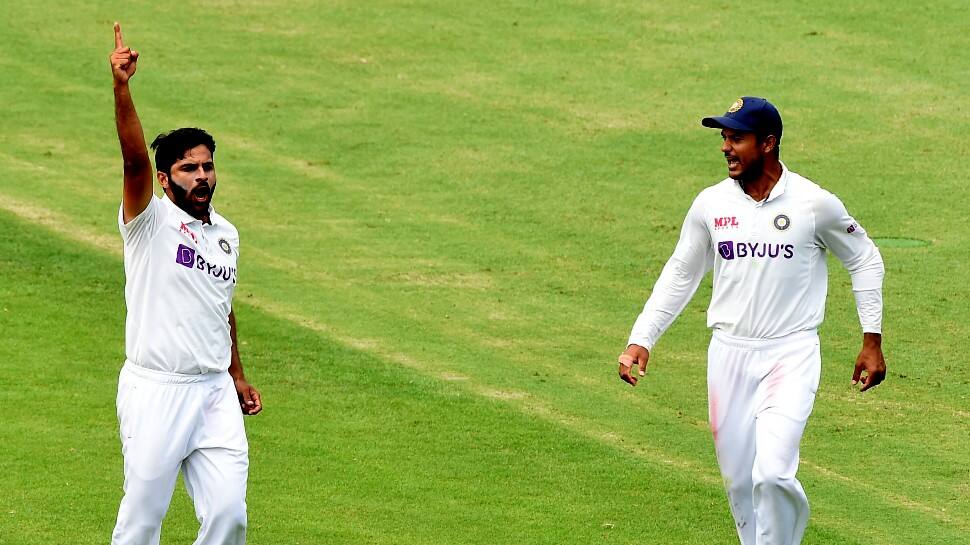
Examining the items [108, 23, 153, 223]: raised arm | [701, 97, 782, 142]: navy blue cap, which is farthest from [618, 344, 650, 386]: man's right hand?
[108, 23, 153, 223]: raised arm

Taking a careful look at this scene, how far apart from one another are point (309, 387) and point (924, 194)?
26.7 feet

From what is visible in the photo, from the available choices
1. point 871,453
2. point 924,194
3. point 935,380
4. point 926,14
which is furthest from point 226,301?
point 926,14

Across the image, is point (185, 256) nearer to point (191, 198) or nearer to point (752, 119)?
point (191, 198)

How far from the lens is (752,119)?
27.6 feet

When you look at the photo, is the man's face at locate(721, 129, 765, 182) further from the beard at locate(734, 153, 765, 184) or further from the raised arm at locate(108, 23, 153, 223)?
the raised arm at locate(108, 23, 153, 223)

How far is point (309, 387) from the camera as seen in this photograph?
12.3 meters

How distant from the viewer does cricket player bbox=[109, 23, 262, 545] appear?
295 inches

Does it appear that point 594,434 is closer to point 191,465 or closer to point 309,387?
point 309,387

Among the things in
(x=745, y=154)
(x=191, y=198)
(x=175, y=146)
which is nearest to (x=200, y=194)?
(x=191, y=198)

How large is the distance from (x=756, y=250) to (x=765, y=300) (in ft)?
0.86

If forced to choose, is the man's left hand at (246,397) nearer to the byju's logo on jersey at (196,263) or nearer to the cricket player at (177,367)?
the cricket player at (177,367)

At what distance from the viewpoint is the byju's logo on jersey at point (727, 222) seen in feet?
27.5

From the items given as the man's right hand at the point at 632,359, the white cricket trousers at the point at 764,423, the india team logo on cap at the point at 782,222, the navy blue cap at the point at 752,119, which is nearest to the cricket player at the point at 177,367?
the man's right hand at the point at 632,359

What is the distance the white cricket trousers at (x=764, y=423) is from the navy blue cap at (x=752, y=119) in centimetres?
108
